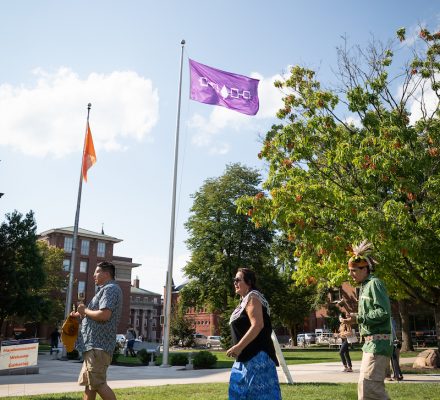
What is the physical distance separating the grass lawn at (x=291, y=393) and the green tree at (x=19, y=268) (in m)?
28.3

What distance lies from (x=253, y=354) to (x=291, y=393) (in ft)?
19.5

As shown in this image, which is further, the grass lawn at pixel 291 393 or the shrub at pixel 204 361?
the shrub at pixel 204 361

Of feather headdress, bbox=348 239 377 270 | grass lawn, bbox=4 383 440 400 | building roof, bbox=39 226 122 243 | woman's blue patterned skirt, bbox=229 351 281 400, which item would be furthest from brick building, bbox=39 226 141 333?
woman's blue patterned skirt, bbox=229 351 281 400

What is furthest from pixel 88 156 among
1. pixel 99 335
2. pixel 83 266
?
pixel 83 266

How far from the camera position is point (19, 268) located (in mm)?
36000

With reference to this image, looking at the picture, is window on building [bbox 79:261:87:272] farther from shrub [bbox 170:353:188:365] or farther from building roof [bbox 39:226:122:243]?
shrub [bbox 170:353:188:365]

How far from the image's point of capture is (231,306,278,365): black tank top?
4254 mm

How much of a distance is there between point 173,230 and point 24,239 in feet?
71.7

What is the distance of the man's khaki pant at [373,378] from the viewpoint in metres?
4.65

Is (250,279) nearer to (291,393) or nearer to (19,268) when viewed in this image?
(291,393)

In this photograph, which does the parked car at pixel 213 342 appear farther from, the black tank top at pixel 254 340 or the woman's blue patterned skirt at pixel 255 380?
the woman's blue patterned skirt at pixel 255 380

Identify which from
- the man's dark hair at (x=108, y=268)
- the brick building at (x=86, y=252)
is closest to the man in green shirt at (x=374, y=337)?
the man's dark hair at (x=108, y=268)

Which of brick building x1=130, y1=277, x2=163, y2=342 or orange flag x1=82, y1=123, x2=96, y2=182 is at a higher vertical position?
orange flag x1=82, y1=123, x2=96, y2=182

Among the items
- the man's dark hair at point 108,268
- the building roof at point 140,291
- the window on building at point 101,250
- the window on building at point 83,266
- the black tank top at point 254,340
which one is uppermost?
the window on building at point 101,250
